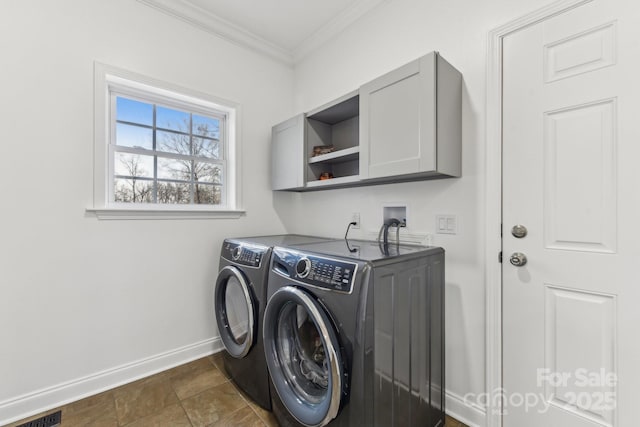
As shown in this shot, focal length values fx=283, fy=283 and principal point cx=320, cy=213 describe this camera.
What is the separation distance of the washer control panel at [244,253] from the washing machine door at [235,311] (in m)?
0.08

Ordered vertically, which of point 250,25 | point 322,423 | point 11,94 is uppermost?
point 250,25

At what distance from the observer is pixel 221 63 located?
239cm

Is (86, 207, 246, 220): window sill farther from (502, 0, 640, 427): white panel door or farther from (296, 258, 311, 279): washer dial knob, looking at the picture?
(502, 0, 640, 427): white panel door

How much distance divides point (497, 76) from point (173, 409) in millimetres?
2596

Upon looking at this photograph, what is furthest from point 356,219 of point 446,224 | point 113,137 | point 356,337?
point 113,137

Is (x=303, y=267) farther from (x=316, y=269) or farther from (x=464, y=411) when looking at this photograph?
(x=464, y=411)

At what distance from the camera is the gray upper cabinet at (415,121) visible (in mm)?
1433

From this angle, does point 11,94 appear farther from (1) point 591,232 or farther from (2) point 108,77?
(1) point 591,232

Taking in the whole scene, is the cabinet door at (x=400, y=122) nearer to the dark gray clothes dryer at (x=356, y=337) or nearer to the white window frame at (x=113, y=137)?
the dark gray clothes dryer at (x=356, y=337)

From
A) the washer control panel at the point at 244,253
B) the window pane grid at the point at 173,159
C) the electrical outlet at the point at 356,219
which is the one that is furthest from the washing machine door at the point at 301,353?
the window pane grid at the point at 173,159

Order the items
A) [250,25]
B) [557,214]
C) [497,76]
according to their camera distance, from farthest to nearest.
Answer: [250,25]
[497,76]
[557,214]

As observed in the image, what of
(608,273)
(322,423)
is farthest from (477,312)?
(322,423)

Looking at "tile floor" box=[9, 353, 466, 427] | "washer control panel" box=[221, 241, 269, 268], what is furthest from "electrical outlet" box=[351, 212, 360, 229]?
"tile floor" box=[9, 353, 466, 427]

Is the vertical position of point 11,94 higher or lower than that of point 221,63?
lower
